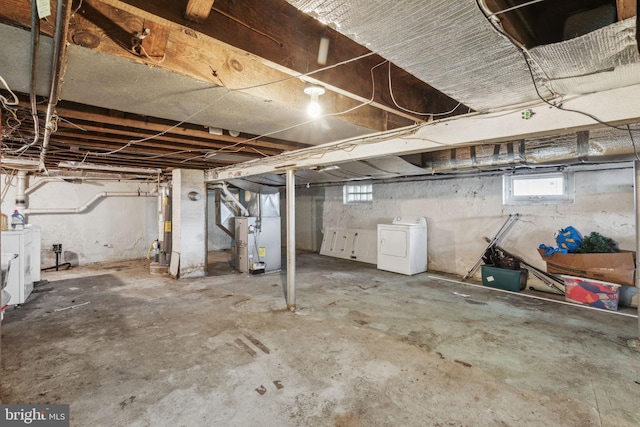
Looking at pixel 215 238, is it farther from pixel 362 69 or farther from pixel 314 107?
pixel 362 69

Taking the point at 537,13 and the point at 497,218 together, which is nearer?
the point at 537,13

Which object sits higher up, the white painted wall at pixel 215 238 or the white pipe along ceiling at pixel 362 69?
the white pipe along ceiling at pixel 362 69

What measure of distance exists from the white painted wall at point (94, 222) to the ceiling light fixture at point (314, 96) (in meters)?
6.67

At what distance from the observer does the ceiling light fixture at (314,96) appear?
1.75 m

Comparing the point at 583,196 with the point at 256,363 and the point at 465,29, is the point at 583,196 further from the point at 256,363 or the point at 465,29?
the point at 256,363

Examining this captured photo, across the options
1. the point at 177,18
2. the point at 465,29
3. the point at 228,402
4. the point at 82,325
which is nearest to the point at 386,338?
the point at 228,402

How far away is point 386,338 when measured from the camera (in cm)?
279

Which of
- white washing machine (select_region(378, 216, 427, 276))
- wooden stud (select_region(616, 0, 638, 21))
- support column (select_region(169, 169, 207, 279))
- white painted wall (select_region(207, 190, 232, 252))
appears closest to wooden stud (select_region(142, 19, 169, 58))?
wooden stud (select_region(616, 0, 638, 21))

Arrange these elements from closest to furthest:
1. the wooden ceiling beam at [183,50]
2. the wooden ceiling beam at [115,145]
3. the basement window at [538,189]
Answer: the wooden ceiling beam at [183,50] < the wooden ceiling beam at [115,145] < the basement window at [538,189]

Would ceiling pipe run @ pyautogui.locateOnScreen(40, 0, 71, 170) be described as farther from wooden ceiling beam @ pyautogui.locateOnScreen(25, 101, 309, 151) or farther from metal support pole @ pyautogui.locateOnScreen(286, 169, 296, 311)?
metal support pole @ pyautogui.locateOnScreen(286, 169, 296, 311)

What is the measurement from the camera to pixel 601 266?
3.56 meters

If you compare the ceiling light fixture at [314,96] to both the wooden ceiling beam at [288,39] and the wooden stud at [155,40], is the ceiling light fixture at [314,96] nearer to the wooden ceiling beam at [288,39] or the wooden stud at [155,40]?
the wooden ceiling beam at [288,39]

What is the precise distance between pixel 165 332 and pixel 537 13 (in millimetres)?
3663

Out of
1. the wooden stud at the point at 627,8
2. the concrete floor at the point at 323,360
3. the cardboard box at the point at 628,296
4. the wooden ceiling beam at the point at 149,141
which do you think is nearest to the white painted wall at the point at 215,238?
the concrete floor at the point at 323,360
